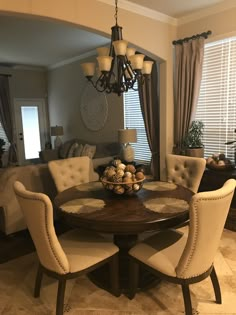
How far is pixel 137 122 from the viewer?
4.89m

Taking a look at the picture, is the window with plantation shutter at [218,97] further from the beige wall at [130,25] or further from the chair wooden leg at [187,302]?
the chair wooden leg at [187,302]

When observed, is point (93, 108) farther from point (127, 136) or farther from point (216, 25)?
point (216, 25)

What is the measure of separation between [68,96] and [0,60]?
1.89 m

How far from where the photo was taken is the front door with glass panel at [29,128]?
290 inches

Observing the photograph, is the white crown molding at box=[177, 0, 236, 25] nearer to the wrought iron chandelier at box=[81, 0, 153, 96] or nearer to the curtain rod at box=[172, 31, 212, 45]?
the curtain rod at box=[172, 31, 212, 45]

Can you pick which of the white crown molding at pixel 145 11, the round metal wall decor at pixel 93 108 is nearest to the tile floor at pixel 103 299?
the white crown molding at pixel 145 11

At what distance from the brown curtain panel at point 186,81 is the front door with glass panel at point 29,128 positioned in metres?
4.71

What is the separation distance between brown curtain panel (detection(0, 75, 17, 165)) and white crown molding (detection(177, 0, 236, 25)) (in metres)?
4.97

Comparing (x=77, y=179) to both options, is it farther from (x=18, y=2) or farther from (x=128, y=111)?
(x=128, y=111)

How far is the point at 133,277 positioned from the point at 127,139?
8.35 ft

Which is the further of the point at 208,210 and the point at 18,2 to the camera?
the point at 18,2

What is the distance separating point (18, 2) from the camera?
245 centimetres

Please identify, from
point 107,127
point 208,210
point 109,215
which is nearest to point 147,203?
point 109,215

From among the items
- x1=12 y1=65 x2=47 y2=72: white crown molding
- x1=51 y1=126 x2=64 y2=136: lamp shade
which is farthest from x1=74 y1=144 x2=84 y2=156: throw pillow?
x1=12 y1=65 x2=47 y2=72: white crown molding
